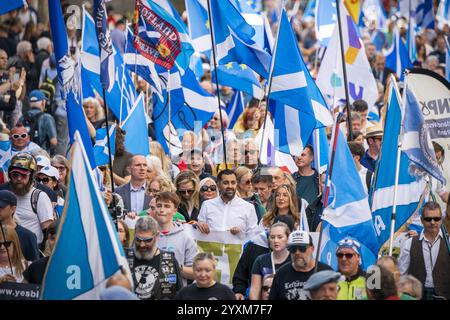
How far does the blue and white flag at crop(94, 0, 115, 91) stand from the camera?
42.3ft

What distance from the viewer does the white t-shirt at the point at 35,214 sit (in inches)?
466

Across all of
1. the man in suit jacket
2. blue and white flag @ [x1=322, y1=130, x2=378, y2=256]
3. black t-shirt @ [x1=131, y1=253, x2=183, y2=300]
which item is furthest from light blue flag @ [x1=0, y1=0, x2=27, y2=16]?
blue and white flag @ [x1=322, y1=130, x2=378, y2=256]

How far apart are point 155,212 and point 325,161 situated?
2.91 metres

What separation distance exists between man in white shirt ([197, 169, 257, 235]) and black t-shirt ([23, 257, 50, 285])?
6.98ft

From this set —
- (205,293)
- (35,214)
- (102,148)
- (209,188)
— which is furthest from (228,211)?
(102,148)

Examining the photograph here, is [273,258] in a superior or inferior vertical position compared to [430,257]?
superior

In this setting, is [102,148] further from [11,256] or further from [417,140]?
[417,140]

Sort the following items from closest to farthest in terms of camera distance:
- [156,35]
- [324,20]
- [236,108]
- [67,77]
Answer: [67,77], [156,35], [324,20], [236,108]

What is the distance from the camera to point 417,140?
427 inches

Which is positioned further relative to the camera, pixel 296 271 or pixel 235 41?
pixel 235 41

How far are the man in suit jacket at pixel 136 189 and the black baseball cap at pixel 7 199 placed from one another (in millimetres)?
1945

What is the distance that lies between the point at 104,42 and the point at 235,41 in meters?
1.91

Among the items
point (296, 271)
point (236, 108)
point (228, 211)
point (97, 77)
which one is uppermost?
point (97, 77)

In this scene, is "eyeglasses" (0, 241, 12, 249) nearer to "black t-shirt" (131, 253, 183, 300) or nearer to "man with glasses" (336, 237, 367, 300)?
"black t-shirt" (131, 253, 183, 300)
